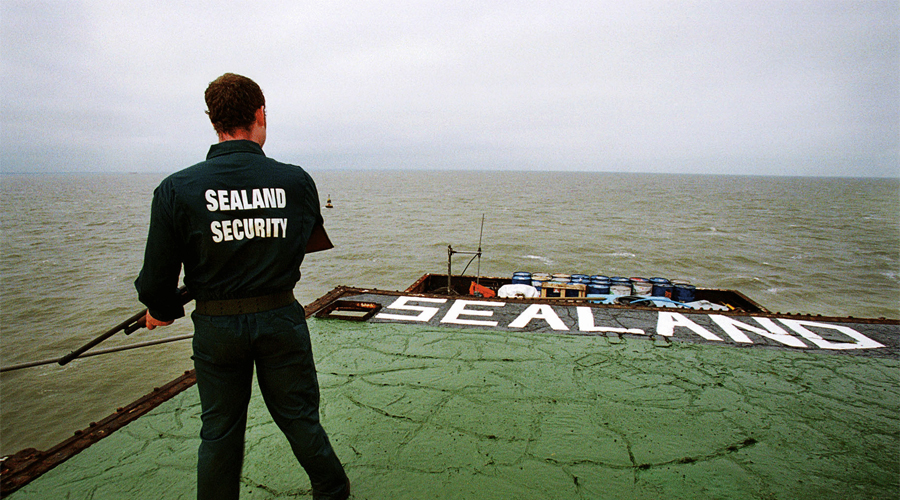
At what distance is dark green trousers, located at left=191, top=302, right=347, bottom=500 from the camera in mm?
2064

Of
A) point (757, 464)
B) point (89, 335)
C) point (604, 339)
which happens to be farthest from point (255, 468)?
point (89, 335)

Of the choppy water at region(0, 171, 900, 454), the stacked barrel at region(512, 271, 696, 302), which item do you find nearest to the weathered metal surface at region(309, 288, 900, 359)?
the stacked barrel at region(512, 271, 696, 302)

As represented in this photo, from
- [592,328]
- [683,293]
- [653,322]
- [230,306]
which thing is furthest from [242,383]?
[683,293]

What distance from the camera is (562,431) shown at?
3457 millimetres

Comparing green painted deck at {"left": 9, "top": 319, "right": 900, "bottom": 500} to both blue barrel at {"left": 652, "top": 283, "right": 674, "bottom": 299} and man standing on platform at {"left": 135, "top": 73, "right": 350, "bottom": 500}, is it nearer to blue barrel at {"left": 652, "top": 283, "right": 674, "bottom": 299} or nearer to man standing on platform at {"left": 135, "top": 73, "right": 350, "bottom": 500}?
man standing on platform at {"left": 135, "top": 73, "right": 350, "bottom": 500}

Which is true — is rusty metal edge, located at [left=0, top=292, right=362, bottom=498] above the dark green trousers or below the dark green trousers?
below

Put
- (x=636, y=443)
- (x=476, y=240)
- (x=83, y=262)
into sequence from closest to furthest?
(x=636, y=443) < (x=83, y=262) < (x=476, y=240)

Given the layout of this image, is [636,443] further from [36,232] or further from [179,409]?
[36,232]

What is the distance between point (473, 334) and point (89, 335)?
50.2 ft

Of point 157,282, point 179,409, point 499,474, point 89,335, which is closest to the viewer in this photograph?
point 157,282

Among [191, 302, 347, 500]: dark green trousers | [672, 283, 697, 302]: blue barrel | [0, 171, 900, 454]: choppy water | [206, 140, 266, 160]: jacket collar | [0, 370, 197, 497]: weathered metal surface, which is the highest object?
[206, 140, 266, 160]: jacket collar

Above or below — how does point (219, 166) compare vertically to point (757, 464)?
above

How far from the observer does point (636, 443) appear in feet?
10.9

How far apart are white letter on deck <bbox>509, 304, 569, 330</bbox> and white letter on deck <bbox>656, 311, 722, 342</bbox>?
1.32m
